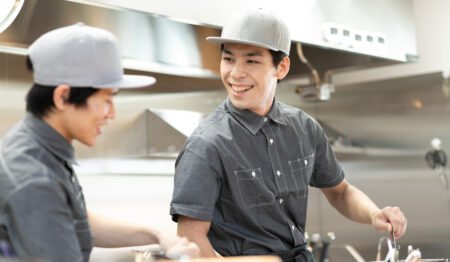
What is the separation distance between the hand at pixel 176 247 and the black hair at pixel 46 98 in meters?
0.33

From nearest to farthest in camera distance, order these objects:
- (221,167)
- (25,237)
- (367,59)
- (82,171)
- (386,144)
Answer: (25,237) → (221,167) → (82,171) → (367,59) → (386,144)

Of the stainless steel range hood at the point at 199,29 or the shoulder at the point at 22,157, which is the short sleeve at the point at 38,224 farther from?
the stainless steel range hood at the point at 199,29

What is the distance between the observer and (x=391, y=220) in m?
2.01

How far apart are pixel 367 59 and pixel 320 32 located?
598 mm

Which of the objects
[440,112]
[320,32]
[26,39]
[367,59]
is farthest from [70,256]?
[440,112]

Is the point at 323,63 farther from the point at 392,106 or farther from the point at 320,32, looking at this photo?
the point at 320,32

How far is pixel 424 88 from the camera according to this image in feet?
11.1

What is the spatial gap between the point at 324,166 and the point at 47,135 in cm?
112

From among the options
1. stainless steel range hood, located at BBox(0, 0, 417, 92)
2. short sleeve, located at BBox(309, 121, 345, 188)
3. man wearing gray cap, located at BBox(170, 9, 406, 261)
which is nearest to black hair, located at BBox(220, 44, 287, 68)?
man wearing gray cap, located at BBox(170, 9, 406, 261)

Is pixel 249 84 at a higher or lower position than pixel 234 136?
higher

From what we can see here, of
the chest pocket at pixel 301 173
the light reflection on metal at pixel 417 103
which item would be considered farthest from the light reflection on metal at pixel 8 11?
the light reflection on metal at pixel 417 103

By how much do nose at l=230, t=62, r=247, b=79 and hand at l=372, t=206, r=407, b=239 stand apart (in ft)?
1.93

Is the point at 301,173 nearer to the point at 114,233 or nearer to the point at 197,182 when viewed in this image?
the point at 197,182

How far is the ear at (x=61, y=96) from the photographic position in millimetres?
1286
